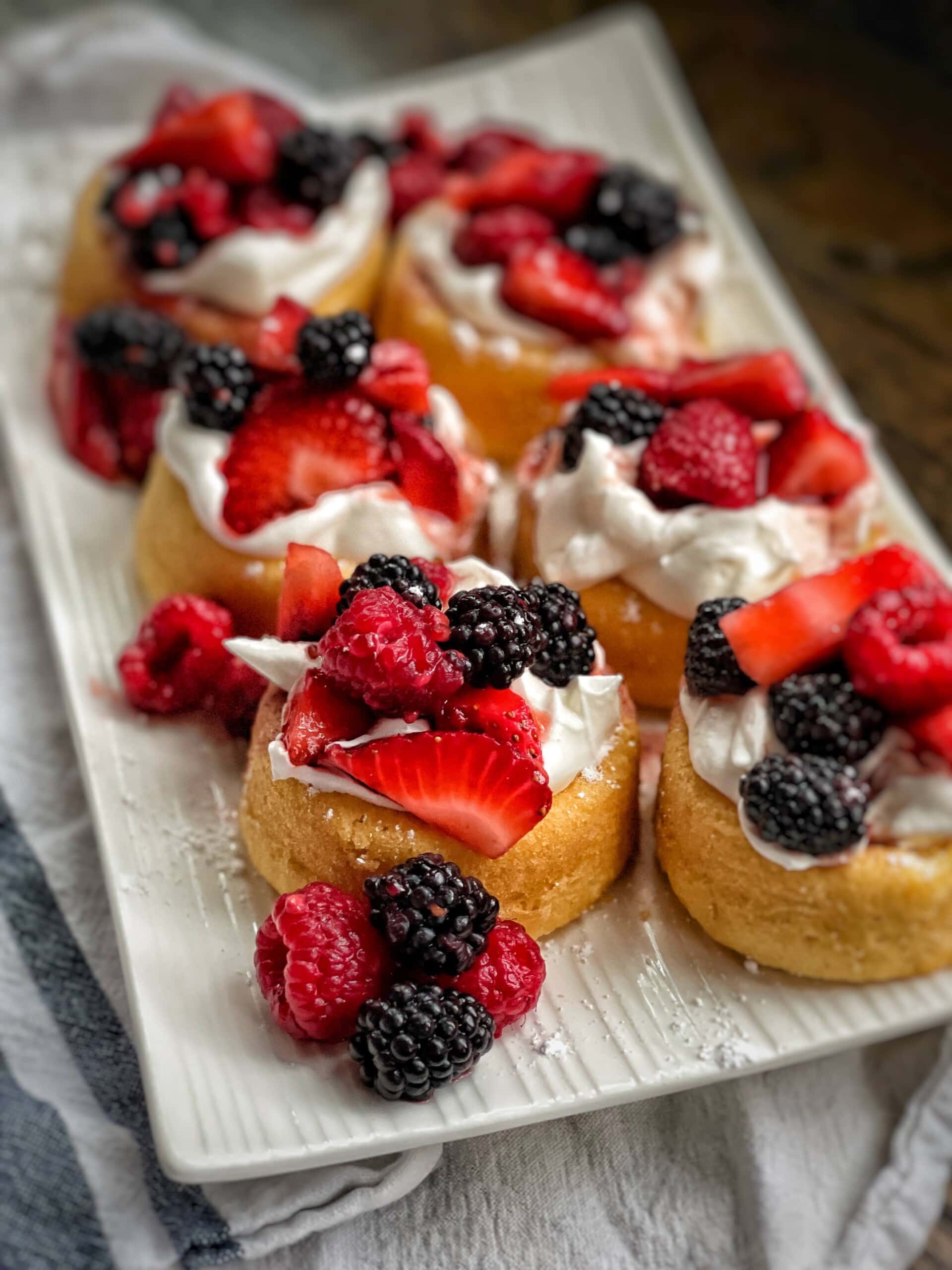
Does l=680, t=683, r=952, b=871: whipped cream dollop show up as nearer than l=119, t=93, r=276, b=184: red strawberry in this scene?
Yes

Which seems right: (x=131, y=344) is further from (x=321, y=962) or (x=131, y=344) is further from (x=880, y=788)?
(x=880, y=788)

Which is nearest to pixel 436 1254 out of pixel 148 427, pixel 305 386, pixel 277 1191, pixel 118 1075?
pixel 277 1191

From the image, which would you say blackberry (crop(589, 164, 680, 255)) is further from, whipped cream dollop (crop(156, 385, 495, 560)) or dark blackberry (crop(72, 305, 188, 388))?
dark blackberry (crop(72, 305, 188, 388))

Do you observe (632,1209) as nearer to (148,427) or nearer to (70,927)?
(70,927)

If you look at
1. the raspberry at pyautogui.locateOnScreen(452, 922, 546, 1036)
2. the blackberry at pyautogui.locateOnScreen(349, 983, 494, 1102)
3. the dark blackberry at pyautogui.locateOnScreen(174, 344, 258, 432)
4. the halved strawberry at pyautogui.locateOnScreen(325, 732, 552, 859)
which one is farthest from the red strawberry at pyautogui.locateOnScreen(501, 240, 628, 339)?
the blackberry at pyautogui.locateOnScreen(349, 983, 494, 1102)

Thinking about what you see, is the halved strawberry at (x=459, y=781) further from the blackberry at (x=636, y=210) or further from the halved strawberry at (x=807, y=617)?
the blackberry at (x=636, y=210)

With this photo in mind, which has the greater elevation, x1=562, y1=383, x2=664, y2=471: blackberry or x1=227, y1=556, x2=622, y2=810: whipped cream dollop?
x1=562, y1=383, x2=664, y2=471: blackberry

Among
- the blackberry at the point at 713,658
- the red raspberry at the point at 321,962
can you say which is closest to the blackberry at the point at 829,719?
the blackberry at the point at 713,658
